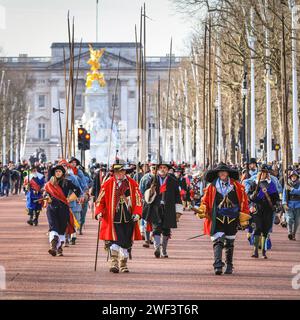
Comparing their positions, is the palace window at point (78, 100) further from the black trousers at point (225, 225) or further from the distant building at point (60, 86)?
the black trousers at point (225, 225)

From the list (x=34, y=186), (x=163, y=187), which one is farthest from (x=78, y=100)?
(x=163, y=187)

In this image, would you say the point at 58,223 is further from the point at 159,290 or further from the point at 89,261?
the point at 159,290

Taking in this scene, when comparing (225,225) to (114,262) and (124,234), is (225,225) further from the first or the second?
(114,262)

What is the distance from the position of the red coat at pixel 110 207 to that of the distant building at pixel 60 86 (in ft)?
445

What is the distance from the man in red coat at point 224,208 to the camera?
Result: 18062 millimetres

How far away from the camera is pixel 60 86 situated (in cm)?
16038

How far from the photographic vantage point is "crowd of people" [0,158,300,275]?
1811cm

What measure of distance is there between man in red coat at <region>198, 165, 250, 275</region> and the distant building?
135971 millimetres

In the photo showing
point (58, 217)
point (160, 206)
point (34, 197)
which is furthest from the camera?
point (34, 197)

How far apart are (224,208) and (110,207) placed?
1.75 meters

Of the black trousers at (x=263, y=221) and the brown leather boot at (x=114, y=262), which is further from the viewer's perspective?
the black trousers at (x=263, y=221)

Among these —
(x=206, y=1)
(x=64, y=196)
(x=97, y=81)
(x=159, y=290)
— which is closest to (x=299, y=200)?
(x=64, y=196)

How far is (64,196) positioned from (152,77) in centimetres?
13433

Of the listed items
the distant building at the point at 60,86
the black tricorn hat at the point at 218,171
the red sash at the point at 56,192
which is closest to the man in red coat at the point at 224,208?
the black tricorn hat at the point at 218,171
